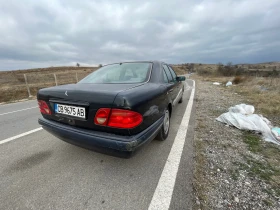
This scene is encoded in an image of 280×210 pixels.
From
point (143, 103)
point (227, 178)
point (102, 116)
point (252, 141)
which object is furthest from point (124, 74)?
point (252, 141)

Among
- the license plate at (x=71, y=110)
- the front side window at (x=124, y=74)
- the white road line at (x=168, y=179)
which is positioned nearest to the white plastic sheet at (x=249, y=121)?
the white road line at (x=168, y=179)

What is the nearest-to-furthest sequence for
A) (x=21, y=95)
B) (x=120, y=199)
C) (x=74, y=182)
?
(x=120, y=199) < (x=74, y=182) < (x=21, y=95)

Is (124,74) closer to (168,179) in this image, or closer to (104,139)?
(104,139)

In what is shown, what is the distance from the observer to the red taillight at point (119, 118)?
1651mm

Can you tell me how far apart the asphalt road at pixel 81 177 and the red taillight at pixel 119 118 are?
1.48 ft

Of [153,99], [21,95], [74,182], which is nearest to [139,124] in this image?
[153,99]

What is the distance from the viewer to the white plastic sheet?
3.00 meters

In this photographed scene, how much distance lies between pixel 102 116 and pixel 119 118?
0.21 m

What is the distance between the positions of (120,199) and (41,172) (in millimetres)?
1242

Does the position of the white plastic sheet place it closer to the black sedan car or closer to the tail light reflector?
the black sedan car

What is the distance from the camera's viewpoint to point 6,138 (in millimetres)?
3193

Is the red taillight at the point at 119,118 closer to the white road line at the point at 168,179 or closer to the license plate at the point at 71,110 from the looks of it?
the license plate at the point at 71,110

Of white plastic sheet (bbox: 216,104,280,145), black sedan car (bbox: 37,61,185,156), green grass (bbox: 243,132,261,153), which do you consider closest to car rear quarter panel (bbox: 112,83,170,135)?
black sedan car (bbox: 37,61,185,156)

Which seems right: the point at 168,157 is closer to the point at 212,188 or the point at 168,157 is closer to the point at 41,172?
the point at 212,188
